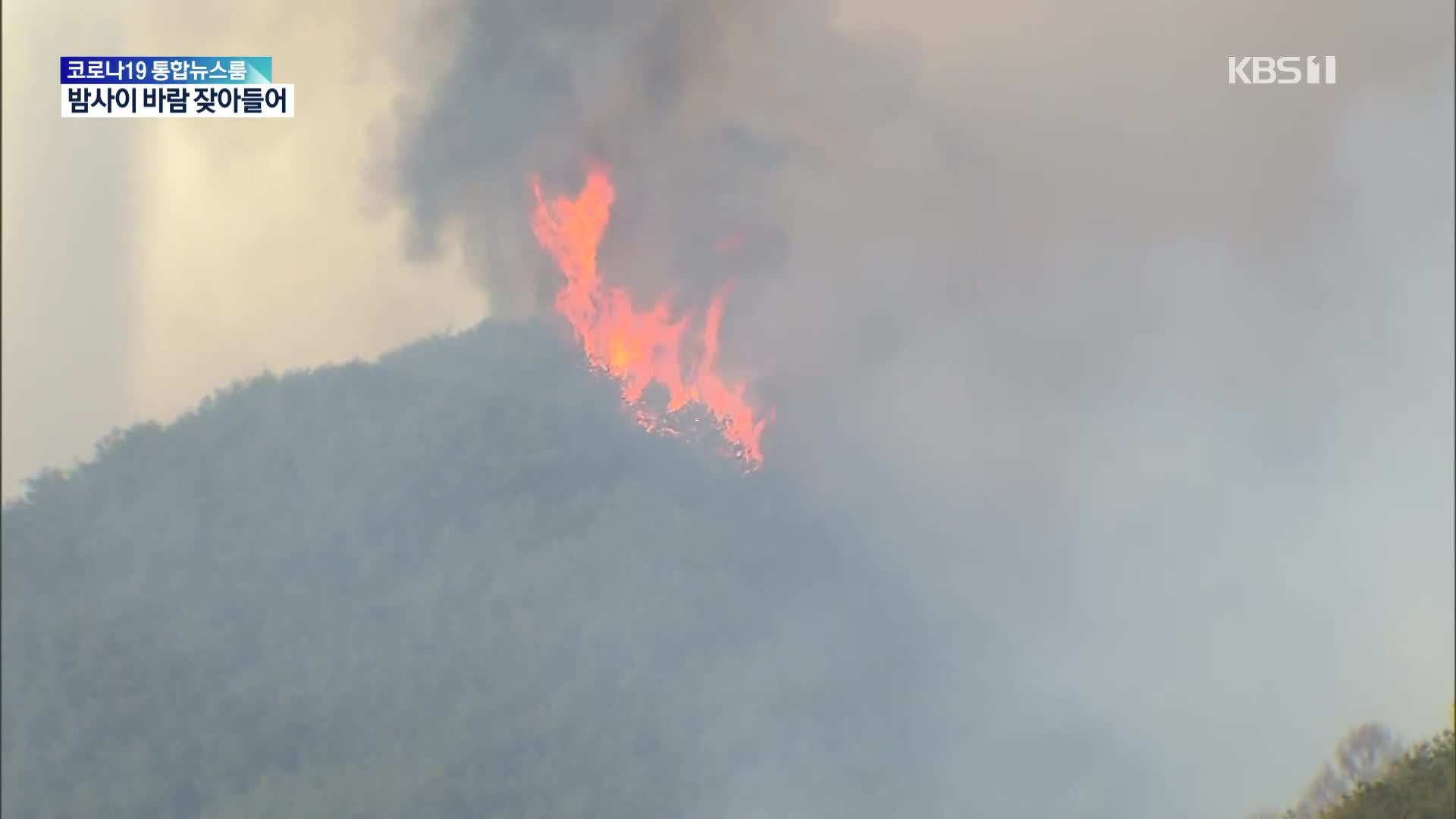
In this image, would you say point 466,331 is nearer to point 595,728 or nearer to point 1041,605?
point 595,728

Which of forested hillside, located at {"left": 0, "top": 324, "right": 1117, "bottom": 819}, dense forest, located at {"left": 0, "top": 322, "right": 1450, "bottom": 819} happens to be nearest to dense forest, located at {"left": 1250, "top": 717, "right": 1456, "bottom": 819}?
dense forest, located at {"left": 0, "top": 322, "right": 1450, "bottom": 819}

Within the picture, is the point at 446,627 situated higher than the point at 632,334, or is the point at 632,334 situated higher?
the point at 632,334

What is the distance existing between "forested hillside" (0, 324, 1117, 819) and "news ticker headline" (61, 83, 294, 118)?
7238 millimetres

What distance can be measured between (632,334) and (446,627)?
13.7 metres

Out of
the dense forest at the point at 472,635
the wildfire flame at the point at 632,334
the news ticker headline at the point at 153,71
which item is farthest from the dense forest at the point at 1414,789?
the news ticker headline at the point at 153,71

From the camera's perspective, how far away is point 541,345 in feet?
145

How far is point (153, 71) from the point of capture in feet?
98.8

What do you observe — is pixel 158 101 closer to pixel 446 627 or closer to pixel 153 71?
pixel 153 71

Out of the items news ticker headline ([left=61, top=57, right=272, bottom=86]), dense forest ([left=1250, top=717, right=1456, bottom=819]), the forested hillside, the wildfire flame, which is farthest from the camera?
the wildfire flame

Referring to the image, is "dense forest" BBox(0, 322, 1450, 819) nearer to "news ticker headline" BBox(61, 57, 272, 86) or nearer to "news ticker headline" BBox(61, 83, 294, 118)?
"news ticker headline" BBox(61, 83, 294, 118)

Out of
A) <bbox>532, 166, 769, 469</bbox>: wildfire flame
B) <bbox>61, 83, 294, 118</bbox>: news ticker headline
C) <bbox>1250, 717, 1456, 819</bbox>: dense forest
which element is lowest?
<bbox>1250, 717, 1456, 819</bbox>: dense forest

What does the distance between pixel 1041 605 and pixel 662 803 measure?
52.0 feet

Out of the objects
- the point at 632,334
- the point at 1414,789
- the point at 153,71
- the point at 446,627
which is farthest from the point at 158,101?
the point at 1414,789

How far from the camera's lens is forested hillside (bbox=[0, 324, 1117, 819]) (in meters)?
31.9
